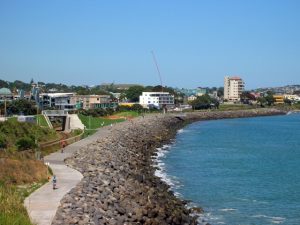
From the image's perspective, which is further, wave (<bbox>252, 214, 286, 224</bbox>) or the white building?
the white building

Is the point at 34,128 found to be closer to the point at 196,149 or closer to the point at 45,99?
the point at 196,149

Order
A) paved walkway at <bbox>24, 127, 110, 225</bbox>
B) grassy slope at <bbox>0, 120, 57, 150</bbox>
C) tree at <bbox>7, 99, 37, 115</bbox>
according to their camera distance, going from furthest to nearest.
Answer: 1. tree at <bbox>7, 99, 37, 115</bbox>
2. grassy slope at <bbox>0, 120, 57, 150</bbox>
3. paved walkway at <bbox>24, 127, 110, 225</bbox>

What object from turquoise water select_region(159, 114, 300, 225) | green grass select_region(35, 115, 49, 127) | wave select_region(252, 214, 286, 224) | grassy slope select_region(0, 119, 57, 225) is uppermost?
green grass select_region(35, 115, 49, 127)

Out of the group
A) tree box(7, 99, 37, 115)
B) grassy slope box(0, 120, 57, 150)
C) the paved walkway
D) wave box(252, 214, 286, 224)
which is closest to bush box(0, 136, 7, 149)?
grassy slope box(0, 120, 57, 150)

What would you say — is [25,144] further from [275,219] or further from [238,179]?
[275,219]

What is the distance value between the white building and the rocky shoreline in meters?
102

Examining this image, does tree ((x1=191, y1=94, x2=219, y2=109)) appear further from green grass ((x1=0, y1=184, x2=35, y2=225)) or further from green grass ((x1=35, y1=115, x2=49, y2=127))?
green grass ((x1=0, y1=184, x2=35, y2=225))

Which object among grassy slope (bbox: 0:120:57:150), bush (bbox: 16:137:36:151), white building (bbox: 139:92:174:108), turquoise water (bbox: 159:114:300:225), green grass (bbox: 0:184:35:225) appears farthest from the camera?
white building (bbox: 139:92:174:108)

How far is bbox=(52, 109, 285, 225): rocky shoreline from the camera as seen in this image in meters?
19.4

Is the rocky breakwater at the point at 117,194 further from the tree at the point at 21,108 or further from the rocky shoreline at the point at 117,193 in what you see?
the tree at the point at 21,108

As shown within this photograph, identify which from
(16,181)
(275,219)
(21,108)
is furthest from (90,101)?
(275,219)

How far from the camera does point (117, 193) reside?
24.2 m

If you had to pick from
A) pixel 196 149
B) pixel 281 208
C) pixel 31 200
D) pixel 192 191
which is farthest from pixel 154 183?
pixel 196 149

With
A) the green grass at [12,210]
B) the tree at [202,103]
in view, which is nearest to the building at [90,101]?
the tree at [202,103]
